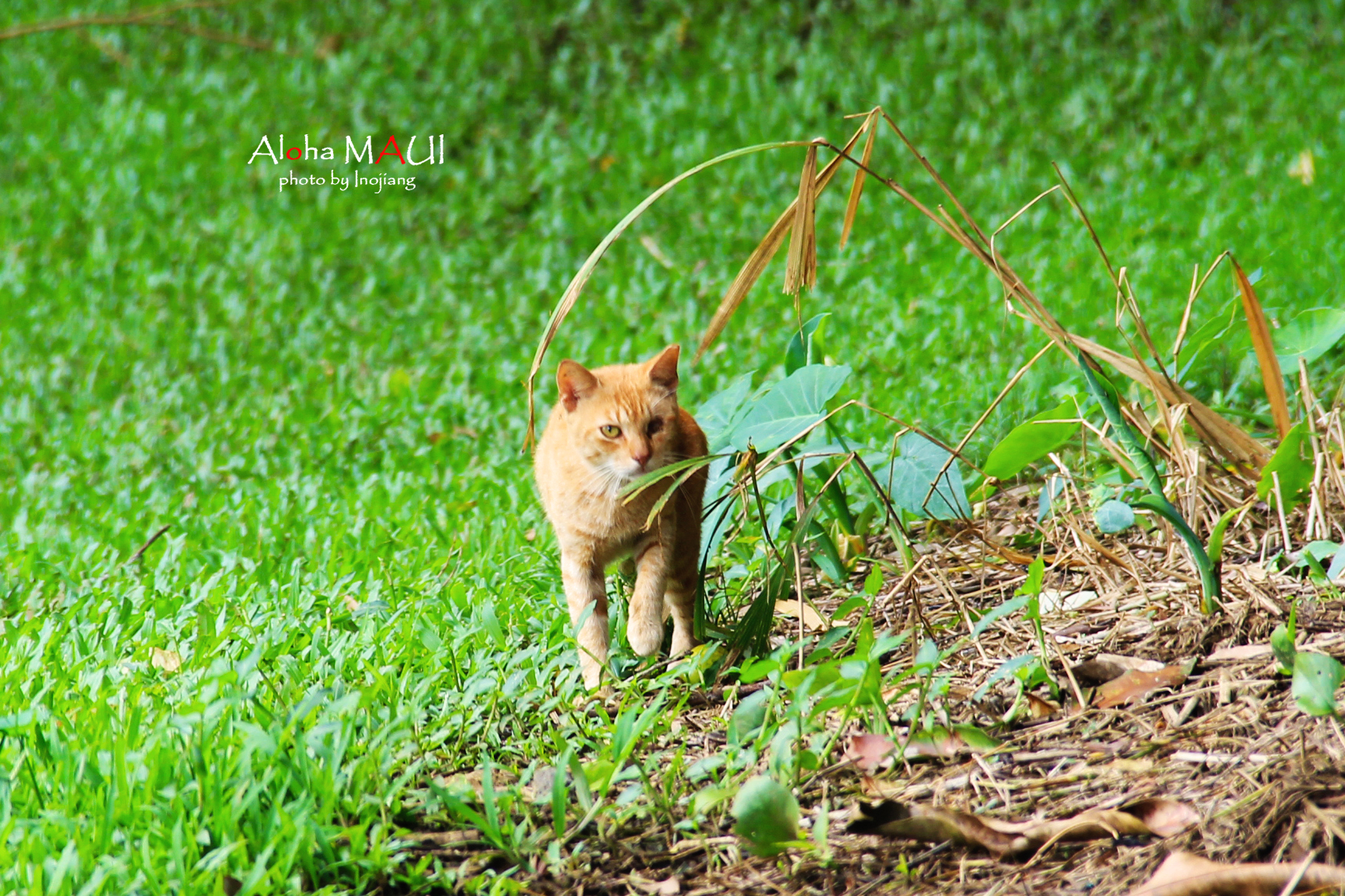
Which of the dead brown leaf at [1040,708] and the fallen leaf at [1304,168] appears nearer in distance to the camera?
the dead brown leaf at [1040,708]

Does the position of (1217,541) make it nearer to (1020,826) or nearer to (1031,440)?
(1031,440)

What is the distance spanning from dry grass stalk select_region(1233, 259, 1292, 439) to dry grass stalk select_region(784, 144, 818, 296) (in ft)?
3.62

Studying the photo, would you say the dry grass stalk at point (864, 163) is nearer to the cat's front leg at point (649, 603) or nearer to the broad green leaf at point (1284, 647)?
the cat's front leg at point (649, 603)

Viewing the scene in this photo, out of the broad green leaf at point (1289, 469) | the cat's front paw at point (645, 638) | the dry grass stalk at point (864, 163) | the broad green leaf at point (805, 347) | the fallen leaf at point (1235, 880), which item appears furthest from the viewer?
the broad green leaf at point (805, 347)

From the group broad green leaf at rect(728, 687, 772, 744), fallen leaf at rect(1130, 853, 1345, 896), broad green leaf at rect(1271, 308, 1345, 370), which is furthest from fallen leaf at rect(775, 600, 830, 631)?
broad green leaf at rect(1271, 308, 1345, 370)

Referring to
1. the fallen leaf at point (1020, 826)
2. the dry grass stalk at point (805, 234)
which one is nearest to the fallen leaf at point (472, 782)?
the fallen leaf at point (1020, 826)

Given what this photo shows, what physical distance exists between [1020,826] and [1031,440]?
130 cm

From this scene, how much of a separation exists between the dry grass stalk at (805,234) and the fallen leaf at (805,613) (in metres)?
0.87

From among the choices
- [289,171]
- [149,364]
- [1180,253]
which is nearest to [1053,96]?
[1180,253]

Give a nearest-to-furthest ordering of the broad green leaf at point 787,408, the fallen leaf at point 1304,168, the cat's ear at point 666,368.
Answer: the broad green leaf at point 787,408 → the cat's ear at point 666,368 → the fallen leaf at point 1304,168

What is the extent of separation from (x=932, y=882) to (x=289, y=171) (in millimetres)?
8036

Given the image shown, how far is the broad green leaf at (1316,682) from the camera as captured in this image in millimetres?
1942

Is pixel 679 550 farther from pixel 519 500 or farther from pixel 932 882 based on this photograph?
pixel 519 500

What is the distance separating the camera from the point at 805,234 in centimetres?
270
